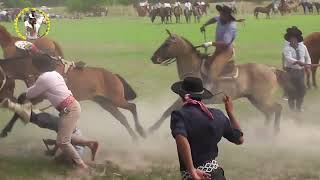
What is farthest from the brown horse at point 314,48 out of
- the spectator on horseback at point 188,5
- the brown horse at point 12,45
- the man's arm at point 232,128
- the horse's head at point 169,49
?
the man's arm at point 232,128

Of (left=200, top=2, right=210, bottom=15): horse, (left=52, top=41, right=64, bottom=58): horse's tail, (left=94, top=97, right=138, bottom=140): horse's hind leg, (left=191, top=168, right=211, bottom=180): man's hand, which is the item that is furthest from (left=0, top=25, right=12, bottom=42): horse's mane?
(left=191, top=168, right=211, bottom=180): man's hand

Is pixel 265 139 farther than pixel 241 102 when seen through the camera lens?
No

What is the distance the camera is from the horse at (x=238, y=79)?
9094mm

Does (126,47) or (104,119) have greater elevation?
(126,47)

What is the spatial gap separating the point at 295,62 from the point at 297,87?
440 millimetres

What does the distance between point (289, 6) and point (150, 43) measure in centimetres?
256

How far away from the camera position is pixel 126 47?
977 centimetres

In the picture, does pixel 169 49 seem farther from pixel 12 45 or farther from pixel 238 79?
pixel 12 45

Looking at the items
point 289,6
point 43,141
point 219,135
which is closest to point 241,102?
point 289,6

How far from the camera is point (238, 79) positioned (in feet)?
30.7

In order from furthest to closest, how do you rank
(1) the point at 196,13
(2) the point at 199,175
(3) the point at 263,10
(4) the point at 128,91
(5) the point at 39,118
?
1. (3) the point at 263,10
2. (1) the point at 196,13
3. (4) the point at 128,91
4. (5) the point at 39,118
5. (2) the point at 199,175

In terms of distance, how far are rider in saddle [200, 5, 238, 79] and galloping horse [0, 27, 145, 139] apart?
1.35 metres

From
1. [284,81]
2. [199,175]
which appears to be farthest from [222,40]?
[199,175]

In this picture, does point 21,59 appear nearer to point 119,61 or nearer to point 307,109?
point 119,61
